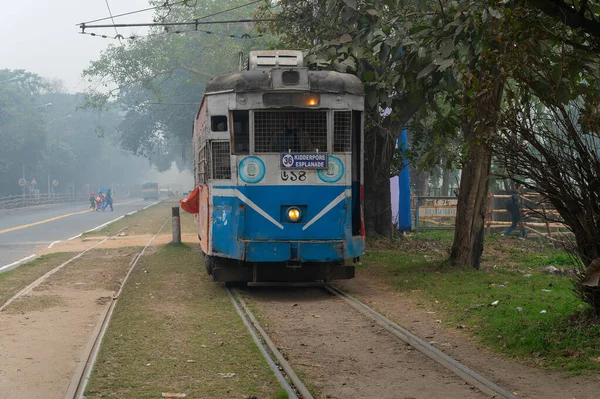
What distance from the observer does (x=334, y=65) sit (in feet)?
50.8

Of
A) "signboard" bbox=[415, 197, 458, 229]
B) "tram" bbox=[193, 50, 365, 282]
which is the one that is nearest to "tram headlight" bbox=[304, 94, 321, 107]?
"tram" bbox=[193, 50, 365, 282]

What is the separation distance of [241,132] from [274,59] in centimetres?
193

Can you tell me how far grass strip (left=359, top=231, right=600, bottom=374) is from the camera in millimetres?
8289

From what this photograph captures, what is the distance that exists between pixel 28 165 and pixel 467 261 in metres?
60.3

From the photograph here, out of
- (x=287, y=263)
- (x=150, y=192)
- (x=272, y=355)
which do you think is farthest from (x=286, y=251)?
(x=150, y=192)

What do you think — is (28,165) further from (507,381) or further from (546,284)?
(507,381)

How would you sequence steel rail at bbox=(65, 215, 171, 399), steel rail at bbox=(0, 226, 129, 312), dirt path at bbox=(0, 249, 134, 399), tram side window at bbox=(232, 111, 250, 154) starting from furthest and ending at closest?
steel rail at bbox=(0, 226, 129, 312) < tram side window at bbox=(232, 111, 250, 154) < dirt path at bbox=(0, 249, 134, 399) < steel rail at bbox=(65, 215, 171, 399)

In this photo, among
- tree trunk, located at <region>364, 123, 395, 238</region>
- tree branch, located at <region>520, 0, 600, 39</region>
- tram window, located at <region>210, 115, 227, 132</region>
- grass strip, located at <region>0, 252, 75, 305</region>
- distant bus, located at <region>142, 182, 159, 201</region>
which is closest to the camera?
tree branch, located at <region>520, 0, 600, 39</region>

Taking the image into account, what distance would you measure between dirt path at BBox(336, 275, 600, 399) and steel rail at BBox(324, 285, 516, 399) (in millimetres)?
137

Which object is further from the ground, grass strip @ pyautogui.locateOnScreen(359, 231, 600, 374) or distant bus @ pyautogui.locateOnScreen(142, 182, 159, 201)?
distant bus @ pyautogui.locateOnScreen(142, 182, 159, 201)

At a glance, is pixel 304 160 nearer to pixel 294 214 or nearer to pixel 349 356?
pixel 294 214

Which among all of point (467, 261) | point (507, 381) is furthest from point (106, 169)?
point (507, 381)

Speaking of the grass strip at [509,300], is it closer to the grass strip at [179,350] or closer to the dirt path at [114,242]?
the grass strip at [179,350]

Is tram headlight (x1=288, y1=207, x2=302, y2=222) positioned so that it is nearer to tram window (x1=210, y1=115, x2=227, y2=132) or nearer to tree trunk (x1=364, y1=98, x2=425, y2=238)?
tram window (x1=210, y1=115, x2=227, y2=132)
